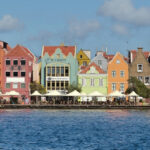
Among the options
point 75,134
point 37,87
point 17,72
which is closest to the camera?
point 75,134

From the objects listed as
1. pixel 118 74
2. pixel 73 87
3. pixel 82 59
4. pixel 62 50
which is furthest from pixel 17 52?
pixel 118 74

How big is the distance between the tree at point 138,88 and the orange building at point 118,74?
6402mm

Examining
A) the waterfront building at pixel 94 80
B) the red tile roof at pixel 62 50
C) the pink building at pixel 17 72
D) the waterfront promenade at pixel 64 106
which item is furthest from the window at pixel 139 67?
the pink building at pixel 17 72

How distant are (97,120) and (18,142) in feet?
107

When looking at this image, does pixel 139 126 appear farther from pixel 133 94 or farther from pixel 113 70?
pixel 113 70

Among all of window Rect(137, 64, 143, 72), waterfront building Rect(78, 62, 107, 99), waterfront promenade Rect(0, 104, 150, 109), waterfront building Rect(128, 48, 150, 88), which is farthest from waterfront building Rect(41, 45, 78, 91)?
waterfront promenade Rect(0, 104, 150, 109)

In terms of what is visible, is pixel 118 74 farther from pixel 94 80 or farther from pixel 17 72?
pixel 17 72

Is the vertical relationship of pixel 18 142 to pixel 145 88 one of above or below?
below

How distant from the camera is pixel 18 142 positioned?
189 feet

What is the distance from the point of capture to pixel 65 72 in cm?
14275

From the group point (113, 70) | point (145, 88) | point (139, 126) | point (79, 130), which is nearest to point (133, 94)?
point (145, 88)

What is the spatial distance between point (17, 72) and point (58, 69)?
10.6 meters

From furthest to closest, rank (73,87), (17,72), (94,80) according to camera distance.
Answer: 1. (94,80)
2. (17,72)
3. (73,87)

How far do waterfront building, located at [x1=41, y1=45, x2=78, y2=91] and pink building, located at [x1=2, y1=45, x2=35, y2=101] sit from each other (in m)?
4.39
